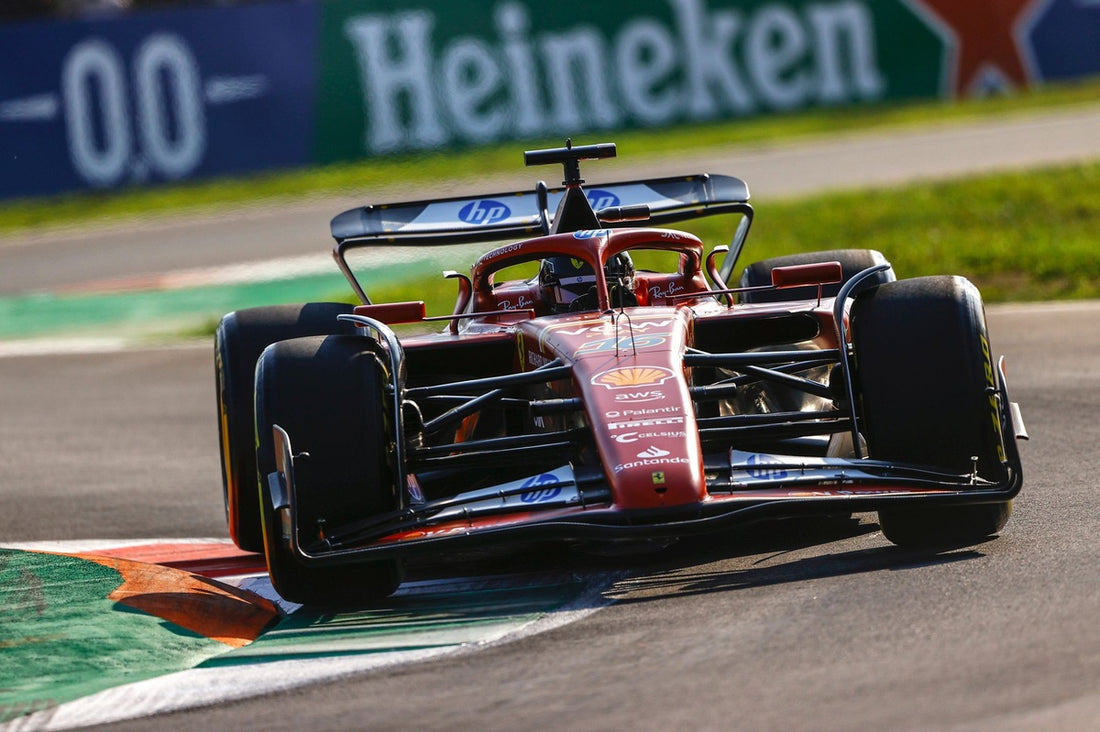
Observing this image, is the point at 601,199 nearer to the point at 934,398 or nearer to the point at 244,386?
the point at 244,386

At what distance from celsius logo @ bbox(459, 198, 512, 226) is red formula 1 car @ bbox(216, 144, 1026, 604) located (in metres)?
1.28

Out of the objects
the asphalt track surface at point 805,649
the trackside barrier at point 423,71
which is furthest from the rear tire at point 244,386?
the trackside barrier at point 423,71

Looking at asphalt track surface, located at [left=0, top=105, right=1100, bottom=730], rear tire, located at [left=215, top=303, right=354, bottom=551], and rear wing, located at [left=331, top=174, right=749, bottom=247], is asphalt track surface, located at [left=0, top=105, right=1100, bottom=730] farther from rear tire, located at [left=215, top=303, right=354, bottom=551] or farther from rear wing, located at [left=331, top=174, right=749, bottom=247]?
rear wing, located at [left=331, top=174, right=749, bottom=247]

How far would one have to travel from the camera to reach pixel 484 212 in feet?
28.0

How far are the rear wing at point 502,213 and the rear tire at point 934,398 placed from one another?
7.73 ft

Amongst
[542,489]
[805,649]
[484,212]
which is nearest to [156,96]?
[484,212]

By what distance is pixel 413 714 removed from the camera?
14.8ft

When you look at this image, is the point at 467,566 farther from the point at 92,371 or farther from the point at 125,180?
the point at 125,180

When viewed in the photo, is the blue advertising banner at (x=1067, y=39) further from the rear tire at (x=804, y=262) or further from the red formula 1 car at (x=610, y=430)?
the red formula 1 car at (x=610, y=430)

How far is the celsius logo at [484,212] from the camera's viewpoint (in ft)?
27.9

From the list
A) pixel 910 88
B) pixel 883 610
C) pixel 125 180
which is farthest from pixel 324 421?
pixel 910 88

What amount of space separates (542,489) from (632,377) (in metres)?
0.56

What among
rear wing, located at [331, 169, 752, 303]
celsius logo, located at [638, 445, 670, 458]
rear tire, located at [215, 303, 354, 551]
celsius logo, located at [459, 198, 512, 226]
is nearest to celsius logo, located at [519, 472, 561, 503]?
celsius logo, located at [638, 445, 670, 458]

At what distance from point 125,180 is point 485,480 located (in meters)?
15.3
